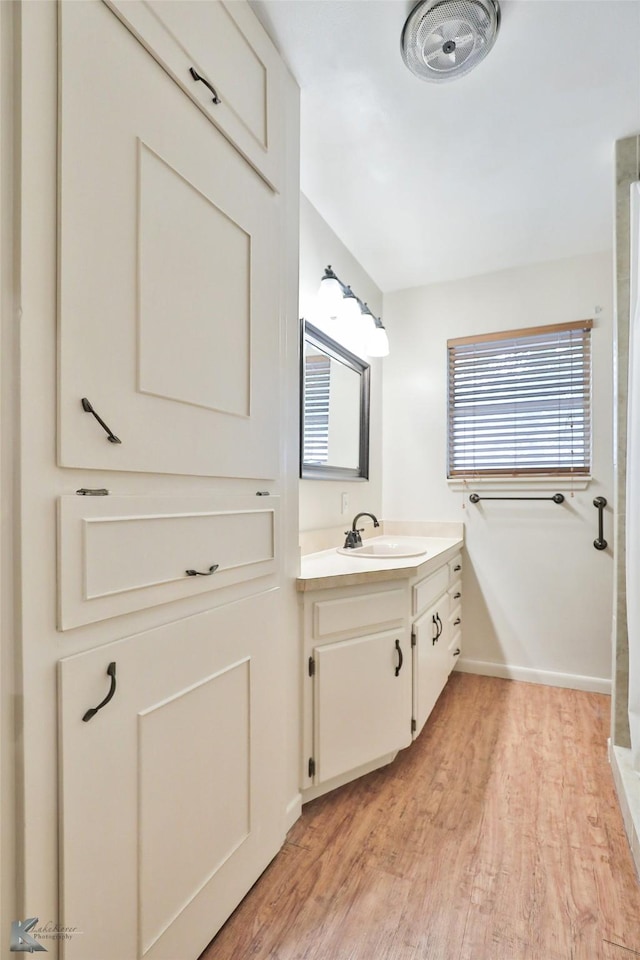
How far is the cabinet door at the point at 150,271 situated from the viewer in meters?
0.81

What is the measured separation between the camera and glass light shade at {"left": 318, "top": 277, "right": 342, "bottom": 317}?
2.19 metres

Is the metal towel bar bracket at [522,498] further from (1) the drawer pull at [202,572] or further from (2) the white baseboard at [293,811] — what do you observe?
(1) the drawer pull at [202,572]

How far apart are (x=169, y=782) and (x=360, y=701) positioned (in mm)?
885

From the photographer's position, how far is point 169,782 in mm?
1012

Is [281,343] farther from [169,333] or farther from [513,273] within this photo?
[513,273]

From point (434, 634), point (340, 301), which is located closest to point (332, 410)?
point (340, 301)

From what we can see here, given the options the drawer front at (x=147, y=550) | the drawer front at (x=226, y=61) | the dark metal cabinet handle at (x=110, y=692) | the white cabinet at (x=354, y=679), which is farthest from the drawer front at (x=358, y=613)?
the drawer front at (x=226, y=61)

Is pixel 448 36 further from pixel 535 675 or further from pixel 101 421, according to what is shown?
pixel 535 675

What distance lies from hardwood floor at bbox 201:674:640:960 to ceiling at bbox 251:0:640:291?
2.54 m

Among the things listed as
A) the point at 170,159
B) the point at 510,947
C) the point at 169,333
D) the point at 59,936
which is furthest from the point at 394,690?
the point at 170,159

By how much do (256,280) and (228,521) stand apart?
706 millimetres

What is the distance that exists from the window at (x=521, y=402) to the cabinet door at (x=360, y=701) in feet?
5.00

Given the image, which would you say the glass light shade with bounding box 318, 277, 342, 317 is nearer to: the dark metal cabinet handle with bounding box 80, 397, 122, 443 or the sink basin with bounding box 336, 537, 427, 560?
the sink basin with bounding box 336, 537, 427, 560

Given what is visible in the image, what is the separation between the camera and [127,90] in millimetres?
913
